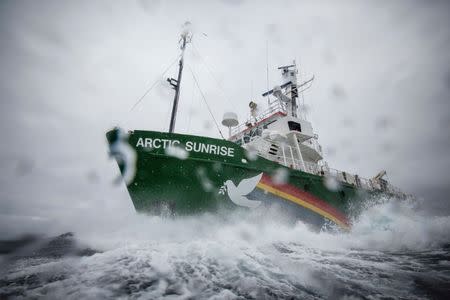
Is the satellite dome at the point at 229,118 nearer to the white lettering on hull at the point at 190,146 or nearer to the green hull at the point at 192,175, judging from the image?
the green hull at the point at 192,175

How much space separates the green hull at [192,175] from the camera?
7.60 metres

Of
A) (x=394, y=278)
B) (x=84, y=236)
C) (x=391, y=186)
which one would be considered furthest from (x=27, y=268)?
(x=391, y=186)

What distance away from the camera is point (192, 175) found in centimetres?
780

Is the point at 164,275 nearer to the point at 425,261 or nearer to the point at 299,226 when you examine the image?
the point at 425,261

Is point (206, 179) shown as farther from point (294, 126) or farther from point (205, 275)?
point (294, 126)

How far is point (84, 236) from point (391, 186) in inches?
845

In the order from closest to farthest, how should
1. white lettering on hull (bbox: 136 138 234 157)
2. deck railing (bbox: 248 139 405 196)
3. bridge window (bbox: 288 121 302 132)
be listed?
white lettering on hull (bbox: 136 138 234 157) → deck railing (bbox: 248 139 405 196) → bridge window (bbox: 288 121 302 132)


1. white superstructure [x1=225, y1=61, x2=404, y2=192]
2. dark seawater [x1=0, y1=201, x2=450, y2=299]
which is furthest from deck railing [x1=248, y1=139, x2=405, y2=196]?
dark seawater [x1=0, y1=201, x2=450, y2=299]

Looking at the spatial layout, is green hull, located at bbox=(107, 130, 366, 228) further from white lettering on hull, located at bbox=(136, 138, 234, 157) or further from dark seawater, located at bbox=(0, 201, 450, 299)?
dark seawater, located at bbox=(0, 201, 450, 299)

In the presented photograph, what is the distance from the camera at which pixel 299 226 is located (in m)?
9.47

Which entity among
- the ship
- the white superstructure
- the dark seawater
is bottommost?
the dark seawater

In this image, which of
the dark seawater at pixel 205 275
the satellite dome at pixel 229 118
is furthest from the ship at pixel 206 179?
the satellite dome at pixel 229 118

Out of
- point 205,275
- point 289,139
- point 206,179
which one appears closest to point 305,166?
point 289,139

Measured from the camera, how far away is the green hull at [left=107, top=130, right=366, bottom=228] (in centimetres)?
760
